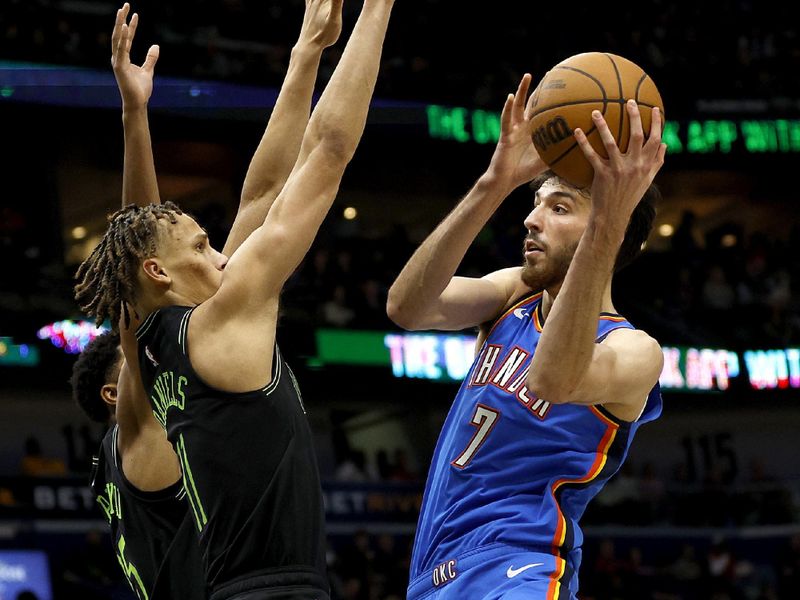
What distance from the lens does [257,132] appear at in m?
19.7

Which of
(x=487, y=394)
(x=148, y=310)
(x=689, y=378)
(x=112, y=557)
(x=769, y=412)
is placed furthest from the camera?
(x=769, y=412)

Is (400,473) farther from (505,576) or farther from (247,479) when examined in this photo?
(247,479)

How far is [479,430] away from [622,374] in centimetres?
59

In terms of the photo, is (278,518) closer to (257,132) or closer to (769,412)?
(257,132)

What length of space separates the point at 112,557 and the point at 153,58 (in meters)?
9.70

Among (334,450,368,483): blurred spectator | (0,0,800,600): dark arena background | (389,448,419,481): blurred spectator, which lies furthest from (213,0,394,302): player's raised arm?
(389,448,419,481): blurred spectator

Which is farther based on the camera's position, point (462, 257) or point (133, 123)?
point (133, 123)

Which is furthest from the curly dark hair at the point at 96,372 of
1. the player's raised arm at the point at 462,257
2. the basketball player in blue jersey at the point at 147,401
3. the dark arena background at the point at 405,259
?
the dark arena background at the point at 405,259

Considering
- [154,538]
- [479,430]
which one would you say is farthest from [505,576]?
[154,538]

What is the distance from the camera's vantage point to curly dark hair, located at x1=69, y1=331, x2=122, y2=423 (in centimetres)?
505

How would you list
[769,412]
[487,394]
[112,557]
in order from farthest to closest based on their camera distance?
[769,412], [112,557], [487,394]

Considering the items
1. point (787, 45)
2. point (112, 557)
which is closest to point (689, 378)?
point (787, 45)

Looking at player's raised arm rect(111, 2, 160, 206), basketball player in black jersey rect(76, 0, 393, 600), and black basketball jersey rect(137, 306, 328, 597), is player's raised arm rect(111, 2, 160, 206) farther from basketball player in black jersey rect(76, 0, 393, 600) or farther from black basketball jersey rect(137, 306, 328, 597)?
black basketball jersey rect(137, 306, 328, 597)

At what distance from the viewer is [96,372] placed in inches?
200
